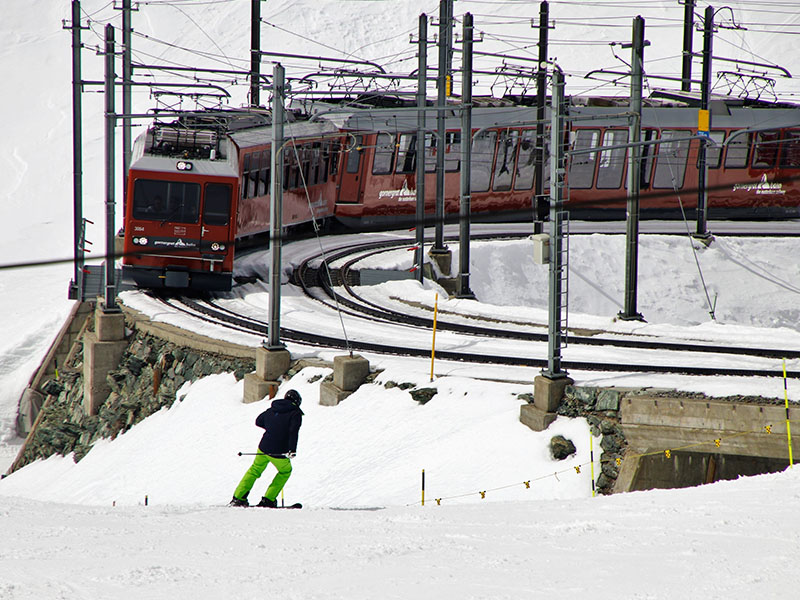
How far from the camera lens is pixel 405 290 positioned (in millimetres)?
25578

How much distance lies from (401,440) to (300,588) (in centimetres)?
747

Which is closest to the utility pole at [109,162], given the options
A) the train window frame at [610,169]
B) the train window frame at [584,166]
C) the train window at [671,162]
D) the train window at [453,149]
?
the train window at [453,149]

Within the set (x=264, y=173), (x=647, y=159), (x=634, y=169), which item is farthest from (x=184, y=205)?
(x=647, y=159)

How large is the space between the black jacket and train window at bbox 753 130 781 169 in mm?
29396

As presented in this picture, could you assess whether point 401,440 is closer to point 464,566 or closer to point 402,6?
point 464,566

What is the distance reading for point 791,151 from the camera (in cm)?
3688

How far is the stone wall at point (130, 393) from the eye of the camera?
1933cm

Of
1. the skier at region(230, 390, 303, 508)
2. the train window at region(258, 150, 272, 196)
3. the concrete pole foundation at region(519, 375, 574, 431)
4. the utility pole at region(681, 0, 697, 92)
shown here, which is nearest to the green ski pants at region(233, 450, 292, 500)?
the skier at region(230, 390, 303, 508)

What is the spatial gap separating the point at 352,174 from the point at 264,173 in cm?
568

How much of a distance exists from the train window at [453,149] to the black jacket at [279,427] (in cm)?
2268

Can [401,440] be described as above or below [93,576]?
below

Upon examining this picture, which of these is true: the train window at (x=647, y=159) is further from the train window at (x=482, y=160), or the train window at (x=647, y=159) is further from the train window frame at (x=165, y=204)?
the train window frame at (x=165, y=204)

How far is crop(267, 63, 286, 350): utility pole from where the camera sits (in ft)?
52.8

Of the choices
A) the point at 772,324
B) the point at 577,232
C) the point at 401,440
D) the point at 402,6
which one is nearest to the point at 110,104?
the point at 401,440
